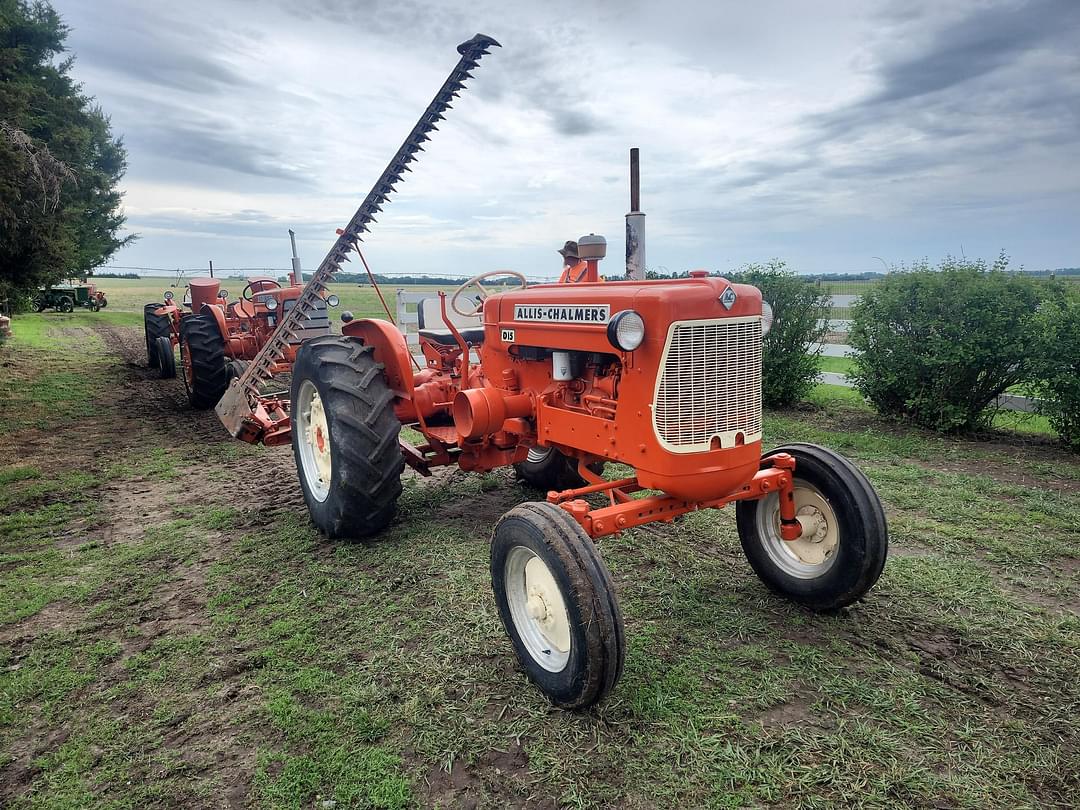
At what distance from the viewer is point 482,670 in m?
3.02

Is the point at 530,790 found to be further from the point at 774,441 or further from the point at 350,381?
the point at 774,441

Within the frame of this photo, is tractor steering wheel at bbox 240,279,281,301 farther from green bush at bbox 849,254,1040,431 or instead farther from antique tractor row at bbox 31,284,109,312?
antique tractor row at bbox 31,284,109,312

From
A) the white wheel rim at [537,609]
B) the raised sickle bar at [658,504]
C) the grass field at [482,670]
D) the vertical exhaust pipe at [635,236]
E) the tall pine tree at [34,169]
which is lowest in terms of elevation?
the grass field at [482,670]

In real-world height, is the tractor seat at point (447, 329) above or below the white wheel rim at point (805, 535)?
above

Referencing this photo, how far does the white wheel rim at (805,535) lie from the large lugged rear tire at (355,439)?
Answer: 2.28 m

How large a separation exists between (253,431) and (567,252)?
10.4ft

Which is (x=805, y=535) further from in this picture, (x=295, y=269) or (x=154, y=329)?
(x=154, y=329)

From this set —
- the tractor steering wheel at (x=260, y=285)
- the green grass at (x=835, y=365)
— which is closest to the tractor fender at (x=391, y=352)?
the tractor steering wheel at (x=260, y=285)

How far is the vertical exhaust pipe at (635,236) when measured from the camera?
4328mm

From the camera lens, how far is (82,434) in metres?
7.65

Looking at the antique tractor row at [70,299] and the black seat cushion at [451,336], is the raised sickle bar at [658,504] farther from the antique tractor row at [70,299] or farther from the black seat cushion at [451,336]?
the antique tractor row at [70,299]

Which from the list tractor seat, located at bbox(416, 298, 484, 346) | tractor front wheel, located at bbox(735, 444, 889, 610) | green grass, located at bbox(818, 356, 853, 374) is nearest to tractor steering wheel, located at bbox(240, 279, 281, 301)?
tractor seat, located at bbox(416, 298, 484, 346)

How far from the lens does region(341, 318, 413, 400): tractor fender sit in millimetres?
4492

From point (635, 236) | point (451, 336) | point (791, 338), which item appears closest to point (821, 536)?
point (635, 236)
